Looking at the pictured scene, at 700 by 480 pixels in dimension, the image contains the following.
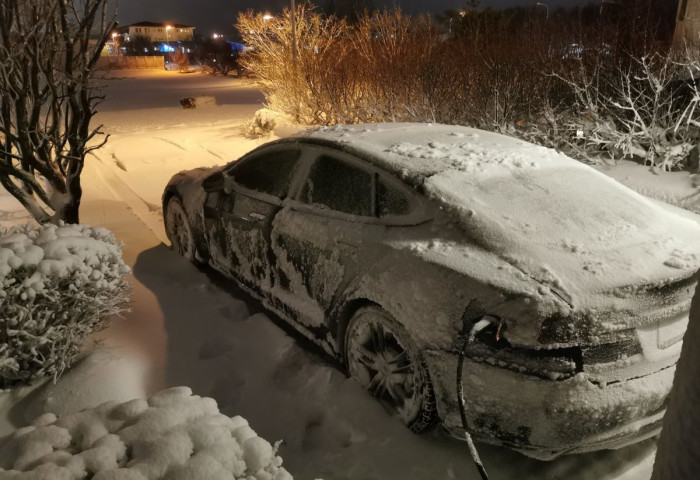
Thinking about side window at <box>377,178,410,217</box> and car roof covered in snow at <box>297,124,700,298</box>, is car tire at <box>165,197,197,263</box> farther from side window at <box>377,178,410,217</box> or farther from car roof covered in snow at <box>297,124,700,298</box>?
side window at <box>377,178,410,217</box>

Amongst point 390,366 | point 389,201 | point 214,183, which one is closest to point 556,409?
point 390,366

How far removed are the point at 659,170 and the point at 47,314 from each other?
7.27 m

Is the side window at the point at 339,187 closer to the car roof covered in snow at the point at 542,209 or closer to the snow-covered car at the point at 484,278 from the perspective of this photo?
the snow-covered car at the point at 484,278

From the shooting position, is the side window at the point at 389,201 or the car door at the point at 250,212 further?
the car door at the point at 250,212

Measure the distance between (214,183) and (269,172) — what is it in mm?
764

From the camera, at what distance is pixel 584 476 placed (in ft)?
8.49

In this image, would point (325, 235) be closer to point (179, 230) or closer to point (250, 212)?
point (250, 212)

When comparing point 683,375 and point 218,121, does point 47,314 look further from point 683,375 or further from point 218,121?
point 218,121

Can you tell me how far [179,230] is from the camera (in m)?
5.14

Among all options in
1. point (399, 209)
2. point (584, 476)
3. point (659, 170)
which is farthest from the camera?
point (659, 170)

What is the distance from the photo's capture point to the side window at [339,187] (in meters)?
3.10

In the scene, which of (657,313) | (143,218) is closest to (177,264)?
(143,218)

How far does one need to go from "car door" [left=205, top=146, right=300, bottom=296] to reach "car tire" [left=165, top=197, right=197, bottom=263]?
457mm

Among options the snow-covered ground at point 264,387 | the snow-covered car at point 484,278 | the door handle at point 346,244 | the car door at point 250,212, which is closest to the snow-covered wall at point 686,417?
the snow-covered car at point 484,278
